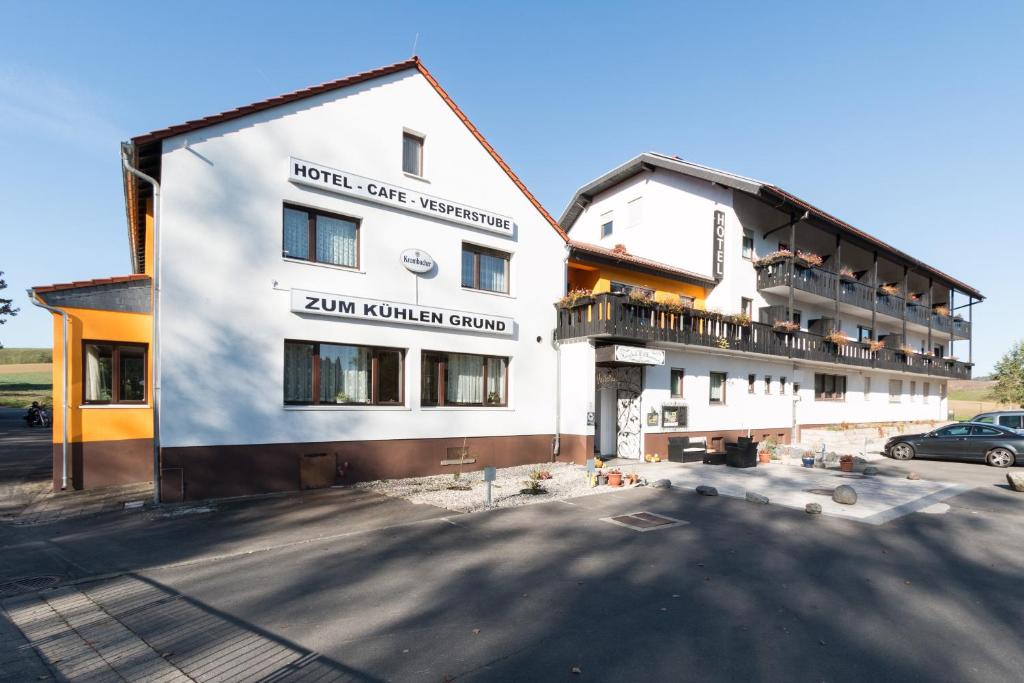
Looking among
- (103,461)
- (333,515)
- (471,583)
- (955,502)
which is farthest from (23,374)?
(955,502)

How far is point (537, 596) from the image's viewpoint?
590 cm

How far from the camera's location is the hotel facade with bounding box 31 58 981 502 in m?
10.9

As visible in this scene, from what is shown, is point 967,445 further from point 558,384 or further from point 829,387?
point 558,384

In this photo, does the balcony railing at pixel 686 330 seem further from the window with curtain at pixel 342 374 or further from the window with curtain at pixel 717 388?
the window with curtain at pixel 342 374

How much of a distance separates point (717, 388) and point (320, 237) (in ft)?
50.0

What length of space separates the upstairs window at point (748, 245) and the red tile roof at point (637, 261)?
265 cm

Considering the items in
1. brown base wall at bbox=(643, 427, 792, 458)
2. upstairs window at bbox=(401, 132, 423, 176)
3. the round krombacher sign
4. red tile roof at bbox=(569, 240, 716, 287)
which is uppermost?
upstairs window at bbox=(401, 132, 423, 176)

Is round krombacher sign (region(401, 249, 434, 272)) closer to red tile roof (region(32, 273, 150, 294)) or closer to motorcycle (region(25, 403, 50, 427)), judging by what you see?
red tile roof (region(32, 273, 150, 294))

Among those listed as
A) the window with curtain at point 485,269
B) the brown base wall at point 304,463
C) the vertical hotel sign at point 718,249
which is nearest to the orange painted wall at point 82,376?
the brown base wall at point 304,463

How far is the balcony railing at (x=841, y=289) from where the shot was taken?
22203 millimetres

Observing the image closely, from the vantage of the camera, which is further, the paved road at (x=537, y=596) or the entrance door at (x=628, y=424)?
the entrance door at (x=628, y=424)

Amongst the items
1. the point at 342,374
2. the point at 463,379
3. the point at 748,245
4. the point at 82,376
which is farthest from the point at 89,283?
the point at 748,245

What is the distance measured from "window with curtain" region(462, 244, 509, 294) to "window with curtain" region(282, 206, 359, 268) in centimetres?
330

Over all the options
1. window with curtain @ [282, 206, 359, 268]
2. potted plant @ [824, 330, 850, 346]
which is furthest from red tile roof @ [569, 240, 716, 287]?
window with curtain @ [282, 206, 359, 268]
